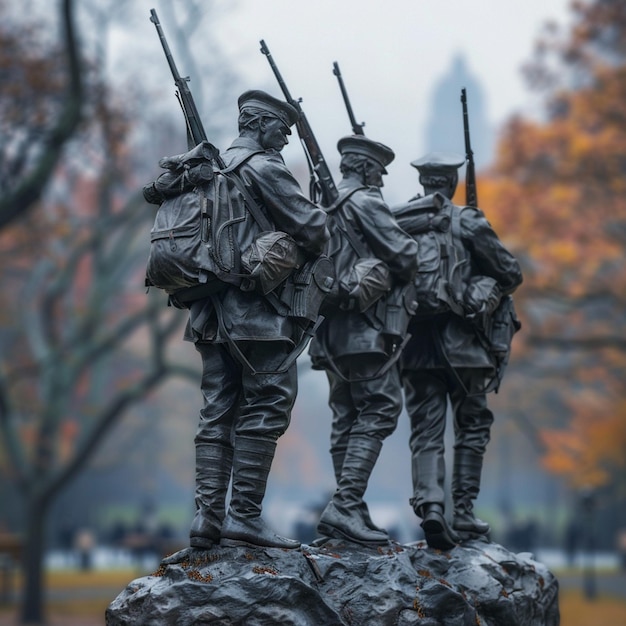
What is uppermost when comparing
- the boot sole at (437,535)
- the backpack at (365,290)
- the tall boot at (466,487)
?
the backpack at (365,290)

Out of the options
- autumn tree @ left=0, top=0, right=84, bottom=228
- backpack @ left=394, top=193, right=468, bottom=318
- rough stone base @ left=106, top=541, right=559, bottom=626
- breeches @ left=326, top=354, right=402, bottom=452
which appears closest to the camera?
rough stone base @ left=106, top=541, right=559, bottom=626

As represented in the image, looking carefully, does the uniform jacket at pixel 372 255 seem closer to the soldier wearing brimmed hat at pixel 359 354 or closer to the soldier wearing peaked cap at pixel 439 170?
the soldier wearing brimmed hat at pixel 359 354

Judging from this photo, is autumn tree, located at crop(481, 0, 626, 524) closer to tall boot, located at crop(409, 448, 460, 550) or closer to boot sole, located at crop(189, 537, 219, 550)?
tall boot, located at crop(409, 448, 460, 550)

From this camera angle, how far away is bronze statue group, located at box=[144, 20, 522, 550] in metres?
9.89

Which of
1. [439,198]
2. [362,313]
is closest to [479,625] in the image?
[362,313]

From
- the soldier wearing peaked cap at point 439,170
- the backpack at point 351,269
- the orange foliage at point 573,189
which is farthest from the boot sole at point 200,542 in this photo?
the orange foliage at point 573,189

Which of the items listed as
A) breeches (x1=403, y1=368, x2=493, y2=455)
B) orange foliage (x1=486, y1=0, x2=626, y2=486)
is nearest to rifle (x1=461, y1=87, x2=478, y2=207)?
breeches (x1=403, y1=368, x2=493, y2=455)

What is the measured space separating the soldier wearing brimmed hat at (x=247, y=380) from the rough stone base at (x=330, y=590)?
0.73 ft

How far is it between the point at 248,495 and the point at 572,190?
67.2 ft

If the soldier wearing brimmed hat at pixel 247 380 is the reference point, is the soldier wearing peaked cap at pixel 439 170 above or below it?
above

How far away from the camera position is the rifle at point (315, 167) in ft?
38.3

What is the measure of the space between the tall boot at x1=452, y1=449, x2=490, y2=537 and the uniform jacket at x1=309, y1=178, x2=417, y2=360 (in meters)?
1.70

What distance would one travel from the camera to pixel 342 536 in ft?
36.1

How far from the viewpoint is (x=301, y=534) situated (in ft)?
106
